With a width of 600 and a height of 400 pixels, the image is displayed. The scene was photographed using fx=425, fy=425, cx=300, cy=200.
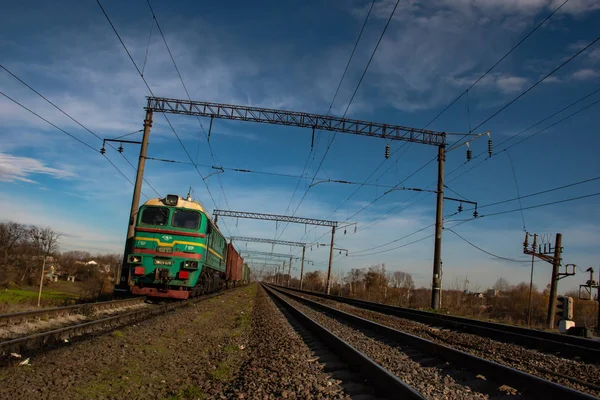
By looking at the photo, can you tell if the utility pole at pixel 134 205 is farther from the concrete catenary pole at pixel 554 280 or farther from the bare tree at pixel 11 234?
the bare tree at pixel 11 234

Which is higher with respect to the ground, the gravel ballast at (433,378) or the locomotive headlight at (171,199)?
the locomotive headlight at (171,199)

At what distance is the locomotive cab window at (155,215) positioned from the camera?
15.7m

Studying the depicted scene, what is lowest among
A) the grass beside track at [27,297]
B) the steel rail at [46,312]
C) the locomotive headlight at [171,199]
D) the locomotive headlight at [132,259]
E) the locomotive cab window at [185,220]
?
the grass beside track at [27,297]

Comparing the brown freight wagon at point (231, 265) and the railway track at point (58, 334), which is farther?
the brown freight wagon at point (231, 265)

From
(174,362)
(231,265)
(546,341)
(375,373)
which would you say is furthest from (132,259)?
(231,265)

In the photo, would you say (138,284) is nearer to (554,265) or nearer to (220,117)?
(220,117)

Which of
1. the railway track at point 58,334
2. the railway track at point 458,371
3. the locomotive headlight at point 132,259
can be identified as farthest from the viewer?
the locomotive headlight at point 132,259

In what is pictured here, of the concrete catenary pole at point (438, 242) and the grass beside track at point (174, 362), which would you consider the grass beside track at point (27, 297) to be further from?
the concrete catenary pole at point (438, 242)

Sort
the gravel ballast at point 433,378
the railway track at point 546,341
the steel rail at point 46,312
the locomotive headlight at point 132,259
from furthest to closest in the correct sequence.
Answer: the locomotive headlight at point 132,259
the railway track at point 546,341
the steel rail at point 46,312
the gravel ballast at point 433,378

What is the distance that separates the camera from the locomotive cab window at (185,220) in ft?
51.9

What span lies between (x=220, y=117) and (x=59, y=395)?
55.7 ft

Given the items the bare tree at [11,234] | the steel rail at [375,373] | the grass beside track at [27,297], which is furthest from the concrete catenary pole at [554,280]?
the bare tree at [11,234]

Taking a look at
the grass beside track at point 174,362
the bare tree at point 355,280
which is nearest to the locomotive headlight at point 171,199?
the grass beside track at point 174,362

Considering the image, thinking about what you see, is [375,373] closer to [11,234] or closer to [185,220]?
[185,220]
